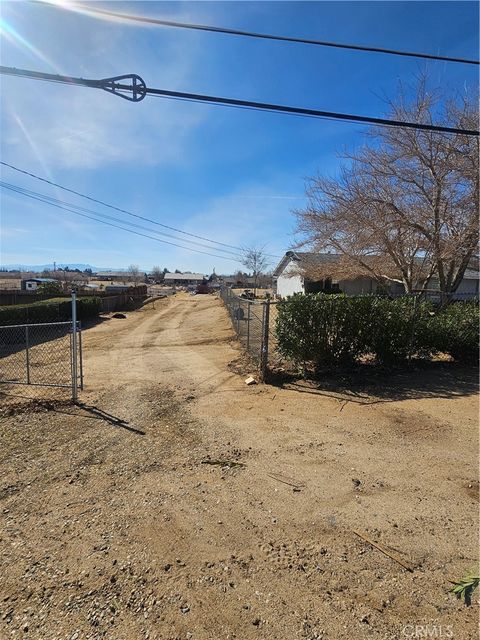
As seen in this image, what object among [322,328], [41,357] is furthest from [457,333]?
[41,357]

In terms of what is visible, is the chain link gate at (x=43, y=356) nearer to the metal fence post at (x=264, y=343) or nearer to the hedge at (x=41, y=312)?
the hedge at (x=41, y=312)

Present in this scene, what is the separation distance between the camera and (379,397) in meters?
6.46

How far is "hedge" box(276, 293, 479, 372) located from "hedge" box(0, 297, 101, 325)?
48.3ft

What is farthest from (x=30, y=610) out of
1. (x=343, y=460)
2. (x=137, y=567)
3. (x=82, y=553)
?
(x=343, y=460)

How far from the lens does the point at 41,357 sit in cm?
1136

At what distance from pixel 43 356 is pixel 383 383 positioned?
10.0 m

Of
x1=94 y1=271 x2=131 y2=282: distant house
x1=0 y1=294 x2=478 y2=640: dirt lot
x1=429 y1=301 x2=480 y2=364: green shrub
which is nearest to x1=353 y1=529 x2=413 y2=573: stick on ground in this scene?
x1=0 y1=294 x2=478 y2=640: dirt lot

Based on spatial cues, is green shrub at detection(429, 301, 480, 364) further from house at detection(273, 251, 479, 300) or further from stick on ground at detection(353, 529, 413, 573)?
house at detection(273, 251, 479, 300)

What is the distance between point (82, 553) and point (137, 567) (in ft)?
1.51

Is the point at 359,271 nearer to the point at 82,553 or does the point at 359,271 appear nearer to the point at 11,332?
the point at 82,553

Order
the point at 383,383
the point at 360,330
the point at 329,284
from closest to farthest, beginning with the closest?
the point at 383,383 → the point at 360,330 → the point at 329,284

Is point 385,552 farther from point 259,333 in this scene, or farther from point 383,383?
point 259,333

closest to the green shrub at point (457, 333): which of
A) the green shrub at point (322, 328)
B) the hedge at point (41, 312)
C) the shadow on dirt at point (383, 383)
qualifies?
the shadow on dirt at point (383, 383)

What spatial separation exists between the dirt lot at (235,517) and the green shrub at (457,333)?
2.54 metres
